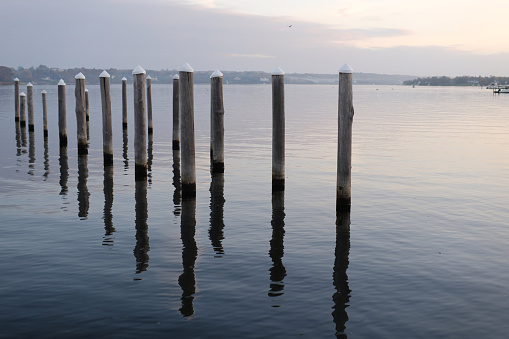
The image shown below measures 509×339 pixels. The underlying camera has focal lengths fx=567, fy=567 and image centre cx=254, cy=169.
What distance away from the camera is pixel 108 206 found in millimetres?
13773

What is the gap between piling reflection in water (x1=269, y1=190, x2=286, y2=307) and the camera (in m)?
8.26

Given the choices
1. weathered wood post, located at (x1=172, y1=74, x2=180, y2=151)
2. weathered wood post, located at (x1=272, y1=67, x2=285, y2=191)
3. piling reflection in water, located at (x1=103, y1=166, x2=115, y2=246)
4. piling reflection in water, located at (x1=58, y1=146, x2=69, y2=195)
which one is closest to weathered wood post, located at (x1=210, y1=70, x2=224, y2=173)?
weathered wood post, located at (x1=272, y1=67, x2=285, y2=191)

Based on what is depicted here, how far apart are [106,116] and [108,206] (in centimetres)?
494

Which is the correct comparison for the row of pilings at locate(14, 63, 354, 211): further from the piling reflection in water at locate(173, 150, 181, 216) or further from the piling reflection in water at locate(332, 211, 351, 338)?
the piling reflection in water at locate(332, 211, 351, 338)

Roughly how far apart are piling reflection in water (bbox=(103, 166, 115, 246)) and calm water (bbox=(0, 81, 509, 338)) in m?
0.05

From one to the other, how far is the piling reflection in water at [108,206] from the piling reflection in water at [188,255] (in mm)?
1402

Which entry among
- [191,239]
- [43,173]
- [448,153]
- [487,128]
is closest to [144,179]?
[43,173]

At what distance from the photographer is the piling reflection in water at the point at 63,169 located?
15918 millimetres

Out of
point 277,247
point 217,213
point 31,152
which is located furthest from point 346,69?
point 31,152

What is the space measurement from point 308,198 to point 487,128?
24722 mm

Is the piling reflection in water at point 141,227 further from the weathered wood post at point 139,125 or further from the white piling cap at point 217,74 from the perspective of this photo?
the white piling cap at point 217,74

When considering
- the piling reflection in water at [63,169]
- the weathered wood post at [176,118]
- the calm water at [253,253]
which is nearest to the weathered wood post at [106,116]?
the calm water at [253,253]

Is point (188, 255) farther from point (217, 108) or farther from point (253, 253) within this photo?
point (217, 108)

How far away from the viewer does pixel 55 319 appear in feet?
23.2
